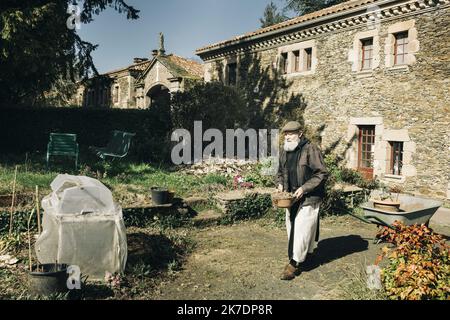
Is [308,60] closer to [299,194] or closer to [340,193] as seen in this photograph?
[340,193]

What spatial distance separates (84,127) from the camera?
16.7m

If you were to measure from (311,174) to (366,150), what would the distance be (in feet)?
31.4

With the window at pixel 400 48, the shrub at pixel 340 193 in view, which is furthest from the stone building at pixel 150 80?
the window at pixel 400 48

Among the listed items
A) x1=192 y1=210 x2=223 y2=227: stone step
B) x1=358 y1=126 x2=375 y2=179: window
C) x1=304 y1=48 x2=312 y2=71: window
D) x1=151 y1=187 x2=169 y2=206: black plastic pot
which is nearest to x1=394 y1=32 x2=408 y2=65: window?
x1=358 y1=126 x2=375 y2=179: window

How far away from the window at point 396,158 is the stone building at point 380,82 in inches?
1.2

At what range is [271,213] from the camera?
9.35 m

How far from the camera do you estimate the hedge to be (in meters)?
14.3

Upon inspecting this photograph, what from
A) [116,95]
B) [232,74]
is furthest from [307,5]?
[116,95]

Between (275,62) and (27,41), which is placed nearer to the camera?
(27,41)

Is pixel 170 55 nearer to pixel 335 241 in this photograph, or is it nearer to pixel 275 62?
pixel 275 62

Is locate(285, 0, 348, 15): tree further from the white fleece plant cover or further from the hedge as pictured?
the white fleece plant cover
